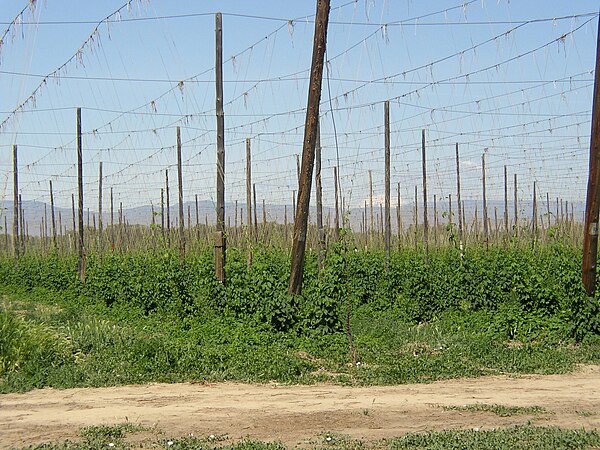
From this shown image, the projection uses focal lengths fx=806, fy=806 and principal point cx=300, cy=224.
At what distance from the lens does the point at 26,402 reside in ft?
33.0

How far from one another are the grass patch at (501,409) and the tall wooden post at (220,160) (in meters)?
8.16

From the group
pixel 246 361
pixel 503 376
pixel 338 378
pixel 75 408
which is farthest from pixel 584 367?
pixel 75 408

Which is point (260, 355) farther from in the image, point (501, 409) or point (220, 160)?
point (220, 160)

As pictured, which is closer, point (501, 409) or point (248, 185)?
point (501, 409)

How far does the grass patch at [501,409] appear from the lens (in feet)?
28.9

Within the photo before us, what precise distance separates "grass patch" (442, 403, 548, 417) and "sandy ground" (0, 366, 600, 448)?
0.31 ft

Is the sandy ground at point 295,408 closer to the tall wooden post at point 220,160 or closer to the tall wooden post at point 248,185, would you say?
the tall wooden post at point 220,160

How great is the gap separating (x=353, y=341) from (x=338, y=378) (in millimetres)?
2610

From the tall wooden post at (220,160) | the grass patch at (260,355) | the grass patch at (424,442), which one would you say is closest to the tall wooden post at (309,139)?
the grass patch at (260,355)

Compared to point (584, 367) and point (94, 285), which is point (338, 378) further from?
point (94, 285)

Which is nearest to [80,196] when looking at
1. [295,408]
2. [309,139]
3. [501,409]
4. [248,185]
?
[248,185]

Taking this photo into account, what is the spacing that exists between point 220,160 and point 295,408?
8438mm

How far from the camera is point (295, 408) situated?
925 cm

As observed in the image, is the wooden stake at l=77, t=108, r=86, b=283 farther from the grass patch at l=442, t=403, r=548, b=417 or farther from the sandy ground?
the grass patch at l=442, t=403, r=548, b=417
